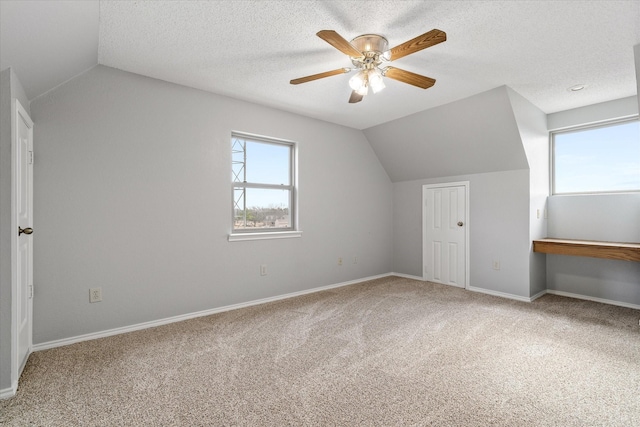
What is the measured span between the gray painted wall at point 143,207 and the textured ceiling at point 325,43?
0.85 feet

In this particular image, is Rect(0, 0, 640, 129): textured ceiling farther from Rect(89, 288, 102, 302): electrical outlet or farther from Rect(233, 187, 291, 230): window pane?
Rect(89, 288, 102, 302): electrical outlet

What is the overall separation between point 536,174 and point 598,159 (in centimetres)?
75

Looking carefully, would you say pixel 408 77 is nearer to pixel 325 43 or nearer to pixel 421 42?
pixel 421 42

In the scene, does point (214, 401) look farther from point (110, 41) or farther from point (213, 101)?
point (213, 101)

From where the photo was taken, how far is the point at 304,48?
2.48 m

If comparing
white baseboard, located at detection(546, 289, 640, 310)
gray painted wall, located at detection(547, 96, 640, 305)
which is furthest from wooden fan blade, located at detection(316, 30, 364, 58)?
white baseboard, located at detection(546, 289, 640, 310)

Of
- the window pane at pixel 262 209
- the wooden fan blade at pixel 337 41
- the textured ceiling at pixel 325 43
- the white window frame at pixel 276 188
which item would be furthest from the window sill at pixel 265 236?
the wooden fan blade at pixel 337 41

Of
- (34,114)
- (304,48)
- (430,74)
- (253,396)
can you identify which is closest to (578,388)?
(253,396)

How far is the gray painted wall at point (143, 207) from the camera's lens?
2545 millimetres

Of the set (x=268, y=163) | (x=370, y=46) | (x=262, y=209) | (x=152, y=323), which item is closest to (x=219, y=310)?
(x=152, y=323)

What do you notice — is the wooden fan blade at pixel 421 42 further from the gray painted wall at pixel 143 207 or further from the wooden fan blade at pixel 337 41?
the gray painted wall at pixel 143 207

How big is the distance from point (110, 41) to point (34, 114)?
849mm

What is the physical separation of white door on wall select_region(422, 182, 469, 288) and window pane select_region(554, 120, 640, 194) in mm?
→ 1236

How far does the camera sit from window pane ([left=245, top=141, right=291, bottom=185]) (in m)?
3.84
